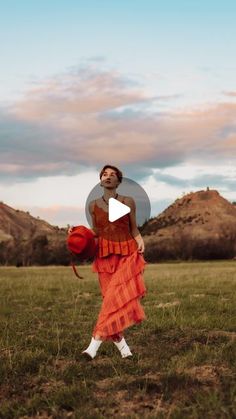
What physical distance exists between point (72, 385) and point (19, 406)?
2.40 feet

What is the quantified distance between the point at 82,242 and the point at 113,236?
0.44 meters

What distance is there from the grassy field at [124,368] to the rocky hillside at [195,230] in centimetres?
3919

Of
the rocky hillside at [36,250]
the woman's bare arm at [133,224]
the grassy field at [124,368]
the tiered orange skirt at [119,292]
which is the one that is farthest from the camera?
the rocky hillside at [36,250]

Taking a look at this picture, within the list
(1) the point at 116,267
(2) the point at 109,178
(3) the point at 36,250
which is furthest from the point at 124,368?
(3) the point at 36,250

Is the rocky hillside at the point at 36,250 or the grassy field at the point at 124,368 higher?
the rocky hillside at the point at 36,250

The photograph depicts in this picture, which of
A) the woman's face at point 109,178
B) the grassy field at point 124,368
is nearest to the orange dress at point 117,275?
the woman's face at point 109,178

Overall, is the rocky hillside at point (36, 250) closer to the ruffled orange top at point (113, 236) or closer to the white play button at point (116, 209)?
the ruffled orange top at point (113, 236)

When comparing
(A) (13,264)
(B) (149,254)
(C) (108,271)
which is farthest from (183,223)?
(C) (108,271)

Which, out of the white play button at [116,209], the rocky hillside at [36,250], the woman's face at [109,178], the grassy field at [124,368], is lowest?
the grassy field at [124,368]

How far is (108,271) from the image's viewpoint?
787cm

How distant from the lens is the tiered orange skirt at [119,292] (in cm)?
762

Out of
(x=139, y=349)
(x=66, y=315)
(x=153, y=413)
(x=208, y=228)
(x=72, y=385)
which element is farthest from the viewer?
(x=208, y=228)

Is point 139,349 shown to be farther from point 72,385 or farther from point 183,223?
point 183,223

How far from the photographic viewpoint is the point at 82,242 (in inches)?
303
